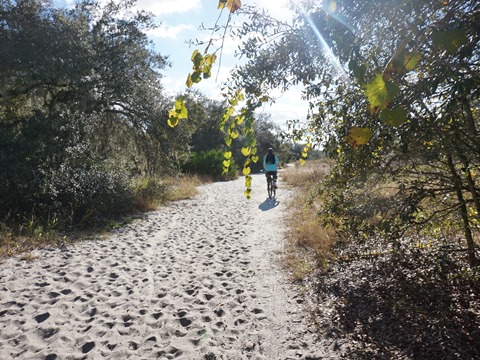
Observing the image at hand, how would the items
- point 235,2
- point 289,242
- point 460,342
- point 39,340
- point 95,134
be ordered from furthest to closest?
point 95,134 < point 289,242 < point 39,340 < point 460,342 < point 235,2

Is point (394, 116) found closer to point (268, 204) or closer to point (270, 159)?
point (268, 204)

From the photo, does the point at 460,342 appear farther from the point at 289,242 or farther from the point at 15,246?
the point at 15,246

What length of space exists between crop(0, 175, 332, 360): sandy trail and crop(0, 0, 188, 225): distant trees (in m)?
2.08

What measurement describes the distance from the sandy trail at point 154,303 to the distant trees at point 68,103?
6.82ft

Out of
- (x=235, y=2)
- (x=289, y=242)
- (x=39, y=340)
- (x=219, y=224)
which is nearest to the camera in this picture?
(x=235, y=2)

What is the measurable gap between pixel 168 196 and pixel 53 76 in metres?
5.88

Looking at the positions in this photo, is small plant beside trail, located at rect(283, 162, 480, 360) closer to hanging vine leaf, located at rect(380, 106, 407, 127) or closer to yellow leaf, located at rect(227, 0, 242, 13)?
hanging vine leaf, located at rect(380, 106, 407, 127)

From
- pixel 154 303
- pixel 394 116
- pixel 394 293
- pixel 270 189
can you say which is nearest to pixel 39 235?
pixel 154 303

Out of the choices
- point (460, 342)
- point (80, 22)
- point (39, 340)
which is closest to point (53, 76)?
point (80, 22)

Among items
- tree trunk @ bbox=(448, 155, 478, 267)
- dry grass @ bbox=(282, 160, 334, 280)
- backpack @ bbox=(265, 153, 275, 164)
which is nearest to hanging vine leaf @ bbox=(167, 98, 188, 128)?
tree trunk @ bbox=(448, 155, 478, 267)

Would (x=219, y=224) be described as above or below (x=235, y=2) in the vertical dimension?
below

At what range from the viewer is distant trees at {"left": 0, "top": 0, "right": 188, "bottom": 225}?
7.43m

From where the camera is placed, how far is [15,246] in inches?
234

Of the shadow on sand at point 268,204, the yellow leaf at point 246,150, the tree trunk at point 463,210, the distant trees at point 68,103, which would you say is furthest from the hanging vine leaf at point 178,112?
the shadow on sand at point 268,204
